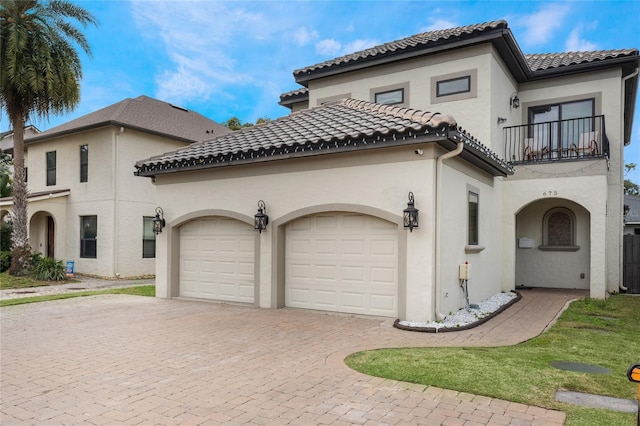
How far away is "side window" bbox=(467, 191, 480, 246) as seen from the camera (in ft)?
34.9

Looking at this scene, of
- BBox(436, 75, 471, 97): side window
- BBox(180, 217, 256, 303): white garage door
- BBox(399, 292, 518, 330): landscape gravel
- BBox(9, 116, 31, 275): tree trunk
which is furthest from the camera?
BBox(9, 116, 31, 275): tree trunk

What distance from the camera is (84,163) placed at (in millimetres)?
19672

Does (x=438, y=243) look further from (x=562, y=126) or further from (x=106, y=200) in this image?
(x=106, y=200)

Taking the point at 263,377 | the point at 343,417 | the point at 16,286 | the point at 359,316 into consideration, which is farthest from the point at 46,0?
the point at 343,417

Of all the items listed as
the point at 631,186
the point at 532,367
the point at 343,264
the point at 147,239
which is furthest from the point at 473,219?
the point at 631,186

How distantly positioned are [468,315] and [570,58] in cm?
1014

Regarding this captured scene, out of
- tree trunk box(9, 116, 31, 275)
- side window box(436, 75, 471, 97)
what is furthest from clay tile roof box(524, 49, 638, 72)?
tree trunk box(9, 116, 31, 275)

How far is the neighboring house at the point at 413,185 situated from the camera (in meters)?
8.91

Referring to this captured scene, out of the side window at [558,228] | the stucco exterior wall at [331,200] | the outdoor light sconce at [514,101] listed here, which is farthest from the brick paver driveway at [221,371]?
the outdoor light sconce at [514,101]

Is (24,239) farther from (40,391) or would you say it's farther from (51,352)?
(40,391)

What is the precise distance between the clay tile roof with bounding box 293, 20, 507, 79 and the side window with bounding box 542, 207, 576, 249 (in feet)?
21.1

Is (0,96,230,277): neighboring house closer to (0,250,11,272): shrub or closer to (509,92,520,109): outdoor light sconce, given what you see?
(0,250,11,272): shrub

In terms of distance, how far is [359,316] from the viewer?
31.0 feet

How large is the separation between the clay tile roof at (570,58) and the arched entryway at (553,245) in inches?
169
